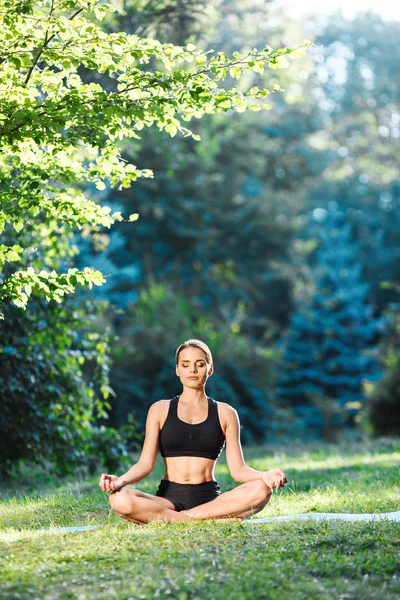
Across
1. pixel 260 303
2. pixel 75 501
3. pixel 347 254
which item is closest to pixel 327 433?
pixel 260 303

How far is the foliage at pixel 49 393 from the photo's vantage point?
11.7 metres

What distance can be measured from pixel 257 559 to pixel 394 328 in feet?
65.1

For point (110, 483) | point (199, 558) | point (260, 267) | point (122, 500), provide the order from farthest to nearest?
point (260, 267) → point (122, 500) → point (110, 483) → point (199, 558)

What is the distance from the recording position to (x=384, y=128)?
46.5m

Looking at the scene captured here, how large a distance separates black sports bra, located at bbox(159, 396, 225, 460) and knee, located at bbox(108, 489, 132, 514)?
0.57 meters

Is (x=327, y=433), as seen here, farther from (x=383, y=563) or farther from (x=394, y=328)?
(x=383, y=563)

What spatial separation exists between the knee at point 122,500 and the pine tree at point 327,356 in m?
23.8

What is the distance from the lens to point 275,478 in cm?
624

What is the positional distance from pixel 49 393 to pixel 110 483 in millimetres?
6071

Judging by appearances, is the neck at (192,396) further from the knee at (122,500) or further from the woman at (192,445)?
the knee at (122,500)

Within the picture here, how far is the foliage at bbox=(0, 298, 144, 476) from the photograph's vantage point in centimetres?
1166

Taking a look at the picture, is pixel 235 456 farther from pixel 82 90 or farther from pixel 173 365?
pixel 173 365

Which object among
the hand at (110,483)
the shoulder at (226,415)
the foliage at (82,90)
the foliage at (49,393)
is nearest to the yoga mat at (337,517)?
the shoulder at (226,415)

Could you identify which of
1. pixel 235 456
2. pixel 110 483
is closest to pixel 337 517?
pixel 235 456
